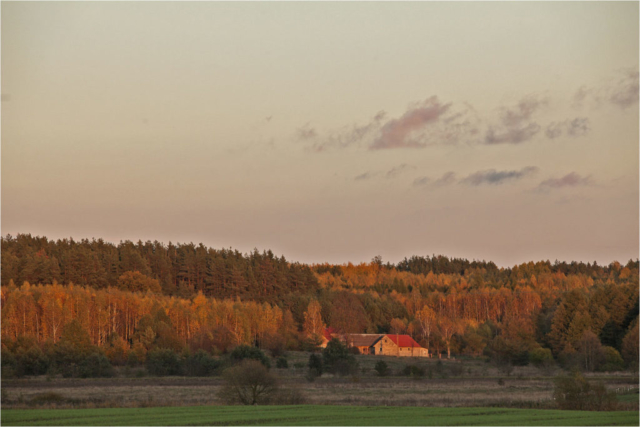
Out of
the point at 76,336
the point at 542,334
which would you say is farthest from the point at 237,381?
the point at 542,334

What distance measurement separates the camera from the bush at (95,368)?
193 ft

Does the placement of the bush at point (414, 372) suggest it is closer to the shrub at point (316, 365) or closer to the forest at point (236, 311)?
the shrub at point (316, 365)

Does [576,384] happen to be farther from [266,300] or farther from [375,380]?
[266,300]

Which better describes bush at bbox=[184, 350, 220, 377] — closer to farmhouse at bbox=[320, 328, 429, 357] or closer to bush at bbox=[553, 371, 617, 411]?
farmhouse at bbox=[320, 328, 429, 357]

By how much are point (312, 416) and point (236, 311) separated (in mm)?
63389

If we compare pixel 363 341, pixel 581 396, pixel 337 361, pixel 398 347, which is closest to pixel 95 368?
pixel 337 361

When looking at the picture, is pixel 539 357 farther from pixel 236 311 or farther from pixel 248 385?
pixel 248 385

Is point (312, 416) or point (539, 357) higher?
point (312, 416)

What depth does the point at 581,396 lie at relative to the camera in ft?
113

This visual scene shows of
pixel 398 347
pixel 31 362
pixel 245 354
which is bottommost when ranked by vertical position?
pixel 398 347

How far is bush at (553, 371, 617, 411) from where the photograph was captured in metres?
33.6

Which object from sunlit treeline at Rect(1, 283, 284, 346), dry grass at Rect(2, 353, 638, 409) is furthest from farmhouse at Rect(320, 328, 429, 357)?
dry grass at Rect(2, 353, 638, 409)

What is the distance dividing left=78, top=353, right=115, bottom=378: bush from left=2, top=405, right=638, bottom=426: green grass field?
26800 mm

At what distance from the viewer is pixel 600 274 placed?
570 feet
